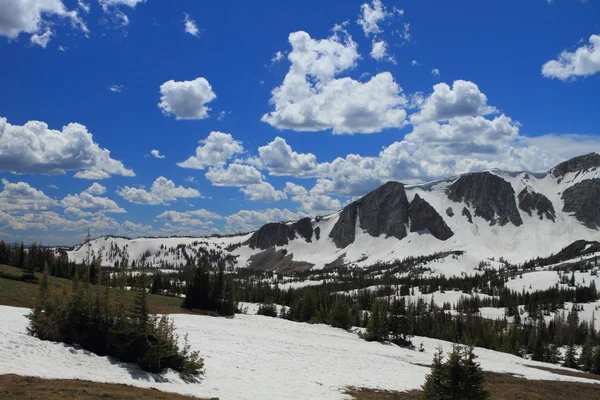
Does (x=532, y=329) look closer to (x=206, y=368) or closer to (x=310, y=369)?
(x=310, y=369)

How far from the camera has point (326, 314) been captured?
9812cm

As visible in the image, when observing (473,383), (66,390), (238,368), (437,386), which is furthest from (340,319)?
(66,390)

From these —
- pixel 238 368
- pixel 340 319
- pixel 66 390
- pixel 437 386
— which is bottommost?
pixel 340 319

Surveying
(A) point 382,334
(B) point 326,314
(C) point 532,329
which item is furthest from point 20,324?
(C) point 532,329

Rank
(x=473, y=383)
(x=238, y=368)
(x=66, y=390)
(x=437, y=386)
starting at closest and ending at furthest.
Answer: (x=66, y=390) → (x=473, y=383) → (x=437, y=386) → (x=238, y=368)

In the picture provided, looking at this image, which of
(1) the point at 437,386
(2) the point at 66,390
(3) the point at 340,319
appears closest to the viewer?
(2) the point at 66,390

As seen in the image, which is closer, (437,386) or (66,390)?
(66,390)

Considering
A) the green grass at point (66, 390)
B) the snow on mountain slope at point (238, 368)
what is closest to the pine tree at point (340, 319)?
the snow on mountain slope at point (238, 368)

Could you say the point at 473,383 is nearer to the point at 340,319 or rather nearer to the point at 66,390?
the point at 66,390

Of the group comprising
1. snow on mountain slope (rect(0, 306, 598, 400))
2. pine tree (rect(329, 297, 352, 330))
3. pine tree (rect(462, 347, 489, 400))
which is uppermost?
pine tree (rect(462, 347, 489, 400))

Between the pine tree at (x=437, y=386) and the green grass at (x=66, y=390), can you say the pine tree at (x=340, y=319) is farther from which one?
the green grass at (x=66, y=390)

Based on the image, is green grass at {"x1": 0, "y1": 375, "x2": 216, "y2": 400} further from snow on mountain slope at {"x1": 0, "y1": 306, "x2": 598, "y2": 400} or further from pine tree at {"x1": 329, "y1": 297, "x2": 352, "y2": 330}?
pine tree at {"x1": 329, "y1": 297, "x2": 352, "y2": 330}

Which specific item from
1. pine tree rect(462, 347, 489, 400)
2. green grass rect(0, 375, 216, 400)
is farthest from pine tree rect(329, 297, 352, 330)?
green grass rect(0, 375, 216, 400)

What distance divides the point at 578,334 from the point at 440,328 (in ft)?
218
